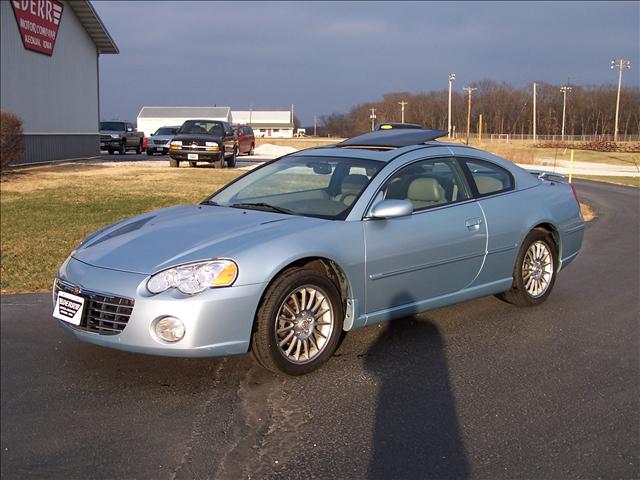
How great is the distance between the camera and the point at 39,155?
958 inches

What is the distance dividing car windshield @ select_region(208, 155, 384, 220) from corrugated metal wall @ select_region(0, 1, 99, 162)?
18.3 m

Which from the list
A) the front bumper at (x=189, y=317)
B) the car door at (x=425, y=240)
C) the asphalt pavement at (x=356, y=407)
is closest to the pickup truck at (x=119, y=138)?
the asphalt pavement at (x=356, y=407)

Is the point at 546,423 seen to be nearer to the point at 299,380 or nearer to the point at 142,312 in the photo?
the point at 299,380

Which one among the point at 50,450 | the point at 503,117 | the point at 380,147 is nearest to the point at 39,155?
the point at 380,147

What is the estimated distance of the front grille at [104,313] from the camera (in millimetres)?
4332

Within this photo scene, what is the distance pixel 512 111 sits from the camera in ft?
238

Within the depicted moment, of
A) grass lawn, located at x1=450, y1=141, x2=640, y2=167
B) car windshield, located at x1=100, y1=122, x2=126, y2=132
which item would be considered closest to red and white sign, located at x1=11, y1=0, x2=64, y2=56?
car windshield, located at x1=100, y1=122, x2=126, y2=132

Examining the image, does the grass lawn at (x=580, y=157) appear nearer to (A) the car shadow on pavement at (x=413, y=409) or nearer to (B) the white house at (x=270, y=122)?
(A) the car shadow on pavement at (x=413, y=409)

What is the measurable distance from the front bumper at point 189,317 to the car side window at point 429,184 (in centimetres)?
165

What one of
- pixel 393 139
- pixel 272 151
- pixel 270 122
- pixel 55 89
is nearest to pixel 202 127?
pixel 55 89

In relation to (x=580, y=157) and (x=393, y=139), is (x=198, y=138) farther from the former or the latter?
(x=580, y=157)

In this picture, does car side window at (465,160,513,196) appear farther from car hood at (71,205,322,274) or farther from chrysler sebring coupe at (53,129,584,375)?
car hood at (71,205,322,274)

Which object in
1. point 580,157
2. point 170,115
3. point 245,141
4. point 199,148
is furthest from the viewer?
point 170,115

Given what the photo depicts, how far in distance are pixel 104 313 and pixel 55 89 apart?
23863mm
